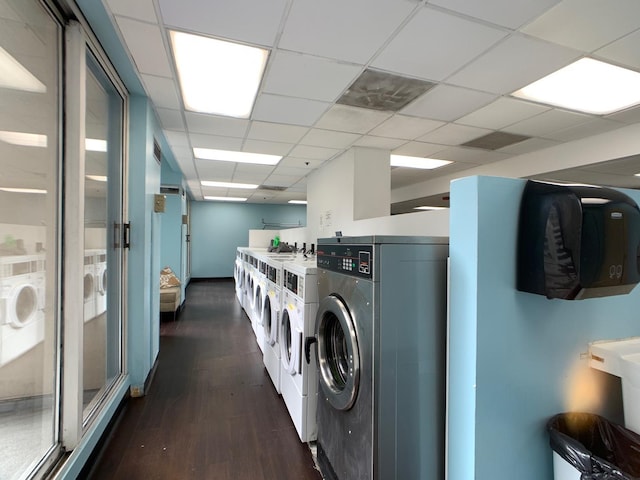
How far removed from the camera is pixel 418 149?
4121 mm

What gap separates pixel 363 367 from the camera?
124cm

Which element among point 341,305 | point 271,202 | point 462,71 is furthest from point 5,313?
point 271,202

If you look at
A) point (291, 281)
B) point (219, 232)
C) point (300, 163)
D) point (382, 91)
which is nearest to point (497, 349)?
point (291, 281)

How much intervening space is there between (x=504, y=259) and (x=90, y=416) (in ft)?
7.94

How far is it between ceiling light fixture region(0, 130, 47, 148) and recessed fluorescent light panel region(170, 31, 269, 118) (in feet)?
3.22

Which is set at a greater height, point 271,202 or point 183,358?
point 271,202

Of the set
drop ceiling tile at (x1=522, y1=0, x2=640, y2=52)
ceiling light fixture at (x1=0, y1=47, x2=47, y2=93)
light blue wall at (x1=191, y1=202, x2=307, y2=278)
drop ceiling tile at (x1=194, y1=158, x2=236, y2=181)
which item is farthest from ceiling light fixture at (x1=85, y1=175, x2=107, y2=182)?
light blue wall at (x1=191, y1=202, x2=307, y2=278)

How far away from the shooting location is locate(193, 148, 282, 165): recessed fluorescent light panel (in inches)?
167

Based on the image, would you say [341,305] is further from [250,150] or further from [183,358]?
[250,150]

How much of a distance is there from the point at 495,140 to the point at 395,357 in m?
3.65

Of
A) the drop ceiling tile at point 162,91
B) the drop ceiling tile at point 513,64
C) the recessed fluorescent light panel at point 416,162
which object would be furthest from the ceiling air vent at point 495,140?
the drop ceiling tile at point 162,91

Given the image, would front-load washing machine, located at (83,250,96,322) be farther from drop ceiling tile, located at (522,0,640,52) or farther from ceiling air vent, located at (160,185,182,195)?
ceiling air vent, located at (160,185,182,195)

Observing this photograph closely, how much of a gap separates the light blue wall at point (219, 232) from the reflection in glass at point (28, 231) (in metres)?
8.19

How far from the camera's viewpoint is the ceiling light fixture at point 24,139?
113cm
